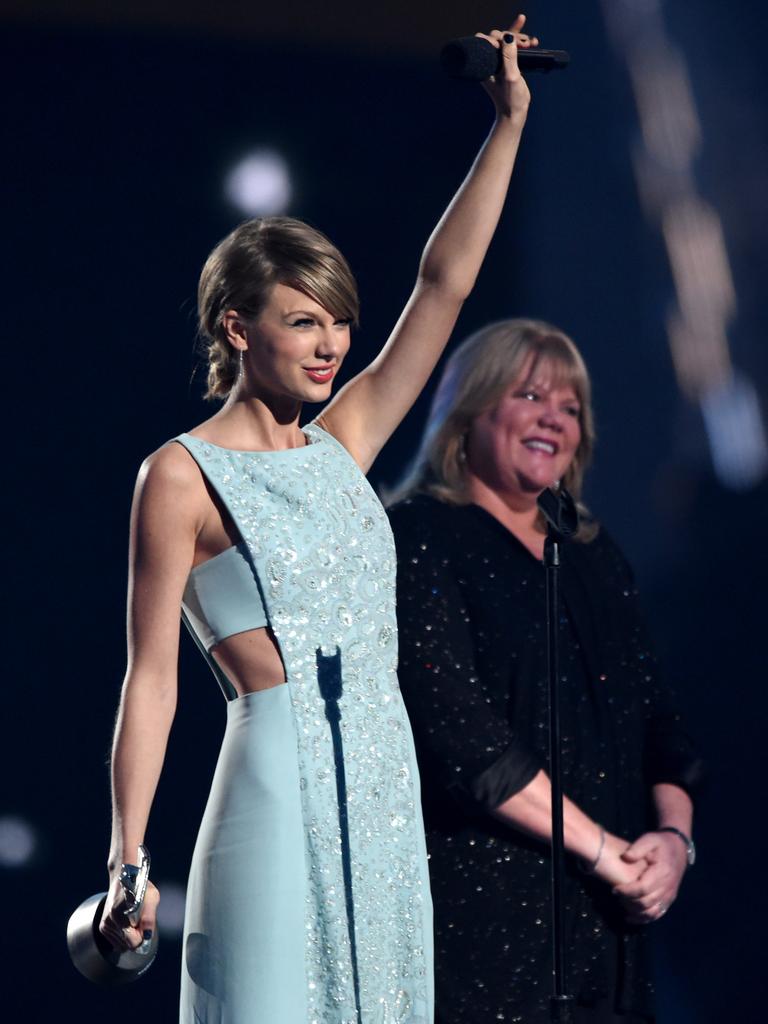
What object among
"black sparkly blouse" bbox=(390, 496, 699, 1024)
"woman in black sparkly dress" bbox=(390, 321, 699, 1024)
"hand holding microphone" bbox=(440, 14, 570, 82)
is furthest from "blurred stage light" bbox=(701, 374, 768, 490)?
"hand holding microphone" bbox=(440, 14, 570, 82)

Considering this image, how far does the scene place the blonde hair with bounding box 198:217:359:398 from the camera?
5.91 ft

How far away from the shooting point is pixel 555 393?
103 inches

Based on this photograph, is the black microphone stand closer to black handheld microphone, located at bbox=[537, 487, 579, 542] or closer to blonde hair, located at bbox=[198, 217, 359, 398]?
black handheld microphone, located at bbox=[537, 487, 579, 542]

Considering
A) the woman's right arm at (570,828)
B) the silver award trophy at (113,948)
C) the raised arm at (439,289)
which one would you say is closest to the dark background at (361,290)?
the woman's right arm at (570,828)

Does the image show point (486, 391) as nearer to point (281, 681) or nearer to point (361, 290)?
point (361, 290)

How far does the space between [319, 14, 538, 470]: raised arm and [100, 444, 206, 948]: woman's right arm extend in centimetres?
28

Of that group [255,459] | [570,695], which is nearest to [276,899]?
[255,459]

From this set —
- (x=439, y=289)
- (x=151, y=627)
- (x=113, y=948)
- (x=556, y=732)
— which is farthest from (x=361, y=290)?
(x=113, y=948)

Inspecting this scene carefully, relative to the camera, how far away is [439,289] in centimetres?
194

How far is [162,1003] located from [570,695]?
112 centimetres

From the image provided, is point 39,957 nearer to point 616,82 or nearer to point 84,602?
point 84,602

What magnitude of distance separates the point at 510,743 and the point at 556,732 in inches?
17.6

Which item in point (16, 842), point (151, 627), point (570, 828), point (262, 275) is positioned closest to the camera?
point (151, 627)

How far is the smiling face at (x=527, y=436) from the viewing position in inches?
102
